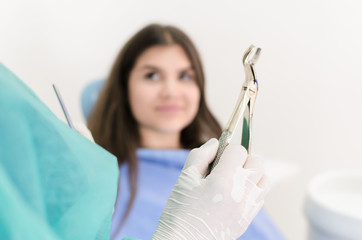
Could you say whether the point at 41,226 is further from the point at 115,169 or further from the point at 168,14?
the point at 168,14

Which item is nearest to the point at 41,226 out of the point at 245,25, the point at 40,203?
the point at 40,203

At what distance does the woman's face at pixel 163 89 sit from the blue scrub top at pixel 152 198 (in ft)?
0.29

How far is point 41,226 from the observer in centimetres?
34

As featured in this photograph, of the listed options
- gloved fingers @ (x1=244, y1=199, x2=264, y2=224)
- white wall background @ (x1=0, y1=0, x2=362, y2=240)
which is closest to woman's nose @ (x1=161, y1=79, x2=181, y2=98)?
white wall background @ (x1=0, y1=0, x2=362, y2=240)

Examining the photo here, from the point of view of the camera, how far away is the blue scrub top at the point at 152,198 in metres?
0.93

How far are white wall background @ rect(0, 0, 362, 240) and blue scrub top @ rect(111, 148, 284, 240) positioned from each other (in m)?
0.34

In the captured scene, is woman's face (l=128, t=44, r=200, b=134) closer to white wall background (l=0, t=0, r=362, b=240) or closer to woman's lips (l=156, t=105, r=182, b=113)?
woman's lips (l=156, t=105, r=182, b=113)

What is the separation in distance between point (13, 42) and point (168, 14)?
520mm

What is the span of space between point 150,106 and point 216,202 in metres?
0.67

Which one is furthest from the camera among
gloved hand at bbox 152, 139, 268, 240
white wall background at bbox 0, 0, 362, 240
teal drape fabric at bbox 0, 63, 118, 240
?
white wall background at bbox 0, 0, 362, 240

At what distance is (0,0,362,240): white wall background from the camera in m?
1.26

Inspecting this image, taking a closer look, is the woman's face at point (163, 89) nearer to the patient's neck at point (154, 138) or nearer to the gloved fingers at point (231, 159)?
the patient's neck at point (154, 138)

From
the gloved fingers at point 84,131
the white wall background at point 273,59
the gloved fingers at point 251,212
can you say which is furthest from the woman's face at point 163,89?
the gloved fingers at point 251,212

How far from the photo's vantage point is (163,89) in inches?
42.9
